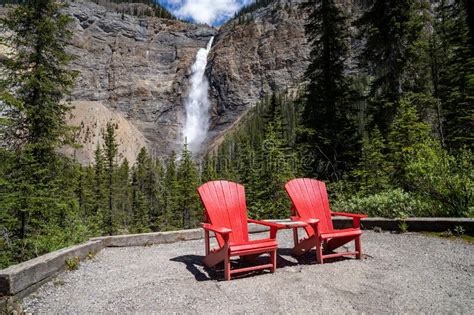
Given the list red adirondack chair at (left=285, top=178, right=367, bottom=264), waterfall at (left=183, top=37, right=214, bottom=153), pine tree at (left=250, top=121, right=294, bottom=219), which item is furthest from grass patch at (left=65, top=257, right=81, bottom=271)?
waterfall at (left=183, top=37, right=214, bottom=153)

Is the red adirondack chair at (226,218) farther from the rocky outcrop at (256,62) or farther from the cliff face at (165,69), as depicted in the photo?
the rocky outcrop at (256,62)

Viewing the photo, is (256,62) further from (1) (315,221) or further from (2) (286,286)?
(2) (286,286)

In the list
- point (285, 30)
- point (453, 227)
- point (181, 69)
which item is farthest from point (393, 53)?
point (181, 69)

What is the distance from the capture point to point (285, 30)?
3206 inches

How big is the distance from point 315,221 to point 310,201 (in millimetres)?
692

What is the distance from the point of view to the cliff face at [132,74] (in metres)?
83.0

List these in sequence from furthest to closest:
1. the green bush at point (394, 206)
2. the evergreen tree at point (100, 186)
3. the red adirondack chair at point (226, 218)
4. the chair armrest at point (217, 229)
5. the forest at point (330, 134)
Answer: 1. the evergreen tree at point (100, 186)
2. the forest at point (330, 134)
3. the green bush at point (394, 206)
4. the red adirondack chair at point (226, 218)
5. the chair armrest at point (217, 229)

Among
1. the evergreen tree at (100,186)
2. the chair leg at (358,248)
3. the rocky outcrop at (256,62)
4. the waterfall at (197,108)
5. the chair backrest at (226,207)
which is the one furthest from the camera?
the waterfall at (197,108)

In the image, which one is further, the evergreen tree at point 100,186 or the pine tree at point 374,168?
the evergreen tree at point 100,186

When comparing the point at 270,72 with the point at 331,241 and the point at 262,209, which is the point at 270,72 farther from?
the point at 331,241

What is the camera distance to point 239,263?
4.05 m

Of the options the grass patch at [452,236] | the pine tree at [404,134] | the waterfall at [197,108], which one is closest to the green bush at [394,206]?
the grass patch at [452,236]

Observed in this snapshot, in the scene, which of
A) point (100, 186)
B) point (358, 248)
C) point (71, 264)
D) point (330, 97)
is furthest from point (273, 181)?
point (100, 186)

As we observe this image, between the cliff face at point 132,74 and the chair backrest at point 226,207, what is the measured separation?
7661 centimetres
